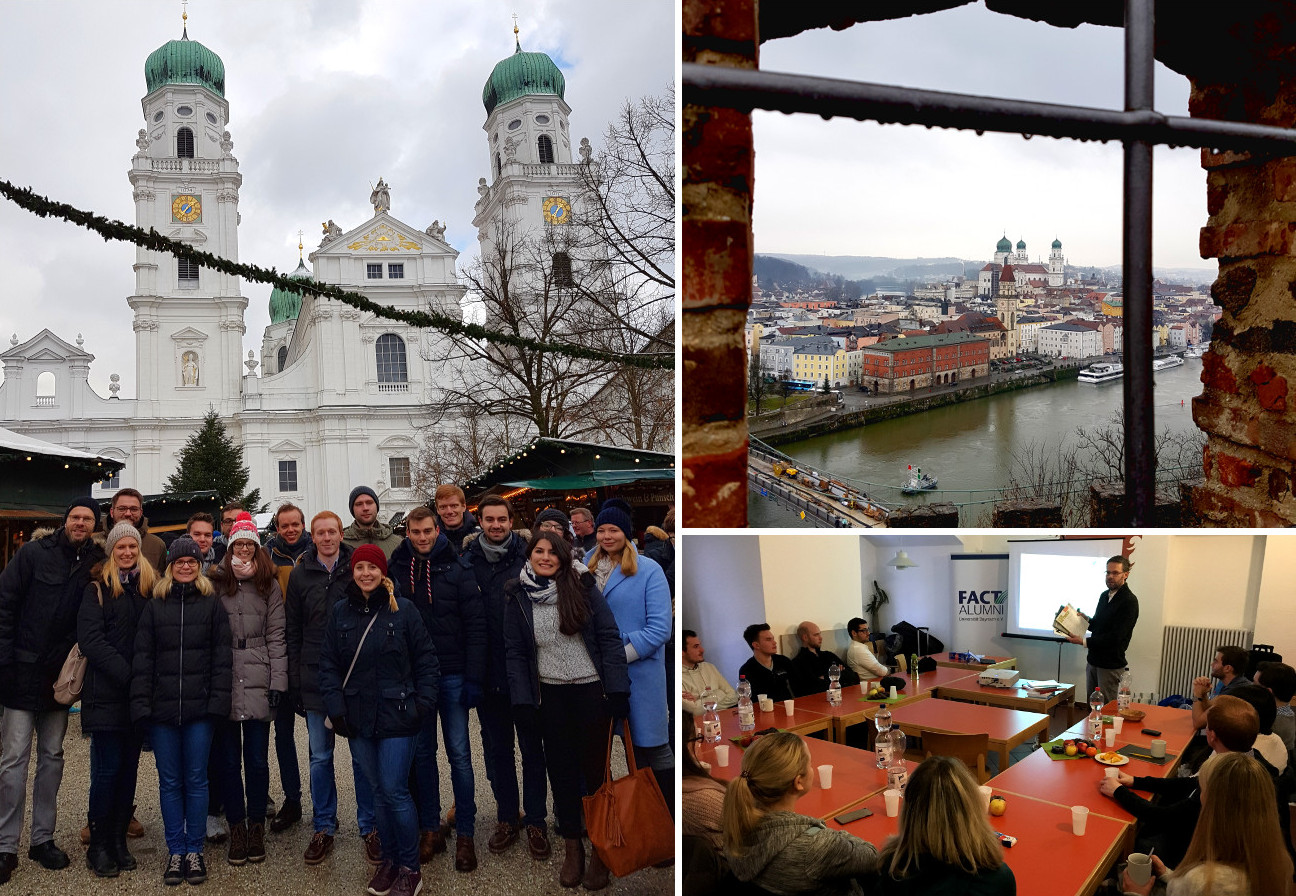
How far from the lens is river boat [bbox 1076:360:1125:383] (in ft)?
4.75

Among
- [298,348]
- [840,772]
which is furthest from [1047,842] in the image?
[298,348]

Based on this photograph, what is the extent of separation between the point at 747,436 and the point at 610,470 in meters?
7.57

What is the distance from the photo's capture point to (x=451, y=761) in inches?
133

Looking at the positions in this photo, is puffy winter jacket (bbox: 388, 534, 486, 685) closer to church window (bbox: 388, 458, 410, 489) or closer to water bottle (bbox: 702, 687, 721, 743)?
water bottle (bbox: 702, 687, 721, 743)

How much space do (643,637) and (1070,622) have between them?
1659 mm

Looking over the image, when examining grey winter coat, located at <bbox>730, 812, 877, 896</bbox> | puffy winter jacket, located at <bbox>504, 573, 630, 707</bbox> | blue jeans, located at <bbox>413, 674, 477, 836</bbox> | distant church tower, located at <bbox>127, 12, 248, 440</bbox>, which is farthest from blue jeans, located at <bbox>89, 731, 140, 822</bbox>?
distant church tower, located at <bbox>127, 12, 248, 440</bbox>

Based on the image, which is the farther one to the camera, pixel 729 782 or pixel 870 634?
pixel 729 782

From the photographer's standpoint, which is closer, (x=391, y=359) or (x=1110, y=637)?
(x=1110, y=637)

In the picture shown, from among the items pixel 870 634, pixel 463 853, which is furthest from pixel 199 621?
pixel 870 634

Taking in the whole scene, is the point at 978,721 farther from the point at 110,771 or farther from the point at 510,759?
the point at 110,771

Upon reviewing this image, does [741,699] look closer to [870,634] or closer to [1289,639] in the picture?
[870,634]

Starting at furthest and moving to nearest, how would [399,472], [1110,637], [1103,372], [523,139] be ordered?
[523,139] < [399,472] < [1110,637] < [1103,372]

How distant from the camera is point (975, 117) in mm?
1044

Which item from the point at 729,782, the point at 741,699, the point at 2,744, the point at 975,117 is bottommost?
the point at 2,744
